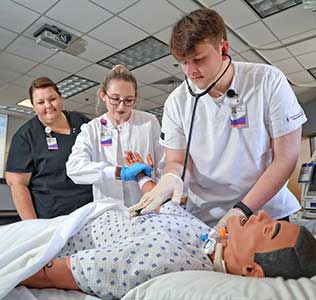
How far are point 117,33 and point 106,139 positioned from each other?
8.11 ft

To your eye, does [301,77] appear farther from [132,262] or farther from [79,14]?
[132,262]

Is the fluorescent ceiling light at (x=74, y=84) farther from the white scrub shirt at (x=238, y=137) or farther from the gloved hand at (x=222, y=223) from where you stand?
the gloved hand at (x=222, y=223)

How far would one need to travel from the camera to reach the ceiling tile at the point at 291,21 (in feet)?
11.4

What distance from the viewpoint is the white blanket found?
2.60ft

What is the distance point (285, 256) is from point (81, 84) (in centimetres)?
543

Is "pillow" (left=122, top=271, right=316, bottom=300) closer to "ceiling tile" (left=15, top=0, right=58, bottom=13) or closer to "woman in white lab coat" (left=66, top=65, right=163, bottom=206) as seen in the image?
"woman in white lab coat" (left=66, top=65, right=163, bottom=206)

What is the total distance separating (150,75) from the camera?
5250mm

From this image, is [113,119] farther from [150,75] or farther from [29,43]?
[150,75]

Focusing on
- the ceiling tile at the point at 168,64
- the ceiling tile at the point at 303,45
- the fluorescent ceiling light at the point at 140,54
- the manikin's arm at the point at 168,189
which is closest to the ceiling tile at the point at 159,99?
the ceiling tile at the point at 168,64

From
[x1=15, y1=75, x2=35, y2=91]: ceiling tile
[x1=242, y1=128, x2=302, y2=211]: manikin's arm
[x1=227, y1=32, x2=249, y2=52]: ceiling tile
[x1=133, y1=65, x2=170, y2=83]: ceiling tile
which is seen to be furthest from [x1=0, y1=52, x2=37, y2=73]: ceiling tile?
[x1=242, y1=128, x2=302, y2=211]: manikin's arm

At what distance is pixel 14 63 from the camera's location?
15.6ft

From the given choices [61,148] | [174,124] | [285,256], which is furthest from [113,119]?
[285,256]

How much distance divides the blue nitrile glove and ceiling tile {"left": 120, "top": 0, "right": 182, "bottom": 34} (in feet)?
7.11

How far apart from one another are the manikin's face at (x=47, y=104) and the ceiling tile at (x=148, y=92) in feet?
12.7
